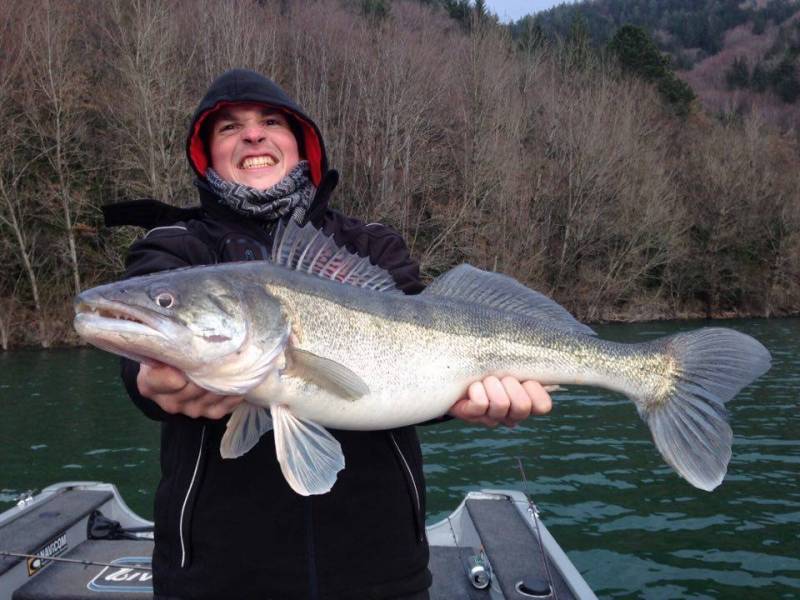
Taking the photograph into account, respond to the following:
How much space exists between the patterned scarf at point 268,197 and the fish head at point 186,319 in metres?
0.51

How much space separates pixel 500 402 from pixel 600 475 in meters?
7.02

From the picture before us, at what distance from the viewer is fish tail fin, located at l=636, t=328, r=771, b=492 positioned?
312cm

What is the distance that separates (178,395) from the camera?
8.20ft

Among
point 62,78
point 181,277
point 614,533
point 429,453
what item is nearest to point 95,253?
point 62,78

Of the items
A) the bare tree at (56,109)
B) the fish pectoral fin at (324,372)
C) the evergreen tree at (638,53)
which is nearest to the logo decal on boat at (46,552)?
the fish pectoral fin at (324,372)

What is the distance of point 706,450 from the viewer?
10.3 ft

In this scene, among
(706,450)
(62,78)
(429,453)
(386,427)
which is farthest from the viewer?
(62,78)

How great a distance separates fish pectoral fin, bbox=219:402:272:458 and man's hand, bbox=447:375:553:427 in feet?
3.07

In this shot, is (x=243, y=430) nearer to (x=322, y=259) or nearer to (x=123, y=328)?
(x=123, y=328)

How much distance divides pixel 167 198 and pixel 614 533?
874 inches

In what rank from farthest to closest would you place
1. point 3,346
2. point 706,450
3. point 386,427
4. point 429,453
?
point 3,346
point 429,453
point 706,450
point 386,427

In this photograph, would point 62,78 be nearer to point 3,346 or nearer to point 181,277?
point 3,346

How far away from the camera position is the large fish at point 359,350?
2.50 metres

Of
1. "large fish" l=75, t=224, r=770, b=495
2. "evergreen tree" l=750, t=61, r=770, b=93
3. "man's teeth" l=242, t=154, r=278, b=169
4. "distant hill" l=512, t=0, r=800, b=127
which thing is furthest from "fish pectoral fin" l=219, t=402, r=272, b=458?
"evergreen tree" l=750, t=61, r=770, b=93
